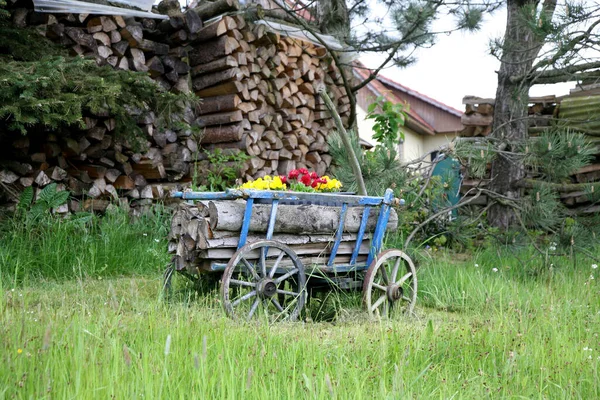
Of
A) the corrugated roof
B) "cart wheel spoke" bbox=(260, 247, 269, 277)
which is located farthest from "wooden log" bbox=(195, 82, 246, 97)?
the corrugated roof

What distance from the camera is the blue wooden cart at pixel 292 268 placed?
11.3ft

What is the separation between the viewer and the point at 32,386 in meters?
1.96

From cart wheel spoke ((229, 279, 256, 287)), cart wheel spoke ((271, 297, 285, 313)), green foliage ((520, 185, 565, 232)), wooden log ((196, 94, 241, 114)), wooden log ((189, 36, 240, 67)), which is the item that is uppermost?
wooden log ((189, 36, 240, 67))

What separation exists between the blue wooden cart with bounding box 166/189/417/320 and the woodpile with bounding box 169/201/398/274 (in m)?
0.04

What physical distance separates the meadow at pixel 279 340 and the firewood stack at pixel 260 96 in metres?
2.11

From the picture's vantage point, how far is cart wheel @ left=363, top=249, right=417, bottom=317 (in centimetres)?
391

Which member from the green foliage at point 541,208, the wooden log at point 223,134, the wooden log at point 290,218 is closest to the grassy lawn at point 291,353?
the wooden log at point 290,218

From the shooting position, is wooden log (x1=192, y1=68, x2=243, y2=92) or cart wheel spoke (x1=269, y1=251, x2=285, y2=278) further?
wooden log (x1=192, y1=68, x2=243, y2=92)

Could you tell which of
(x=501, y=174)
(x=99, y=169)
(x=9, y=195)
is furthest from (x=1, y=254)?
(x=501, y=174)

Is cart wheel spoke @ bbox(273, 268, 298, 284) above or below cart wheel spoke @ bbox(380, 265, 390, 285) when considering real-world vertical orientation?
above

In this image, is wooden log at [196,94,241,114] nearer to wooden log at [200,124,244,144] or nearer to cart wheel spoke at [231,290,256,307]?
wooden log at [200,124,244,144]

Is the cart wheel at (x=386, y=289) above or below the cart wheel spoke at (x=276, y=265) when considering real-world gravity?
below

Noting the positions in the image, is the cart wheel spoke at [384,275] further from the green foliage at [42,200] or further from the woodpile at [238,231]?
the green foliage at [42,200]

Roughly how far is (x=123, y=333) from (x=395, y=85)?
56.6 feet
